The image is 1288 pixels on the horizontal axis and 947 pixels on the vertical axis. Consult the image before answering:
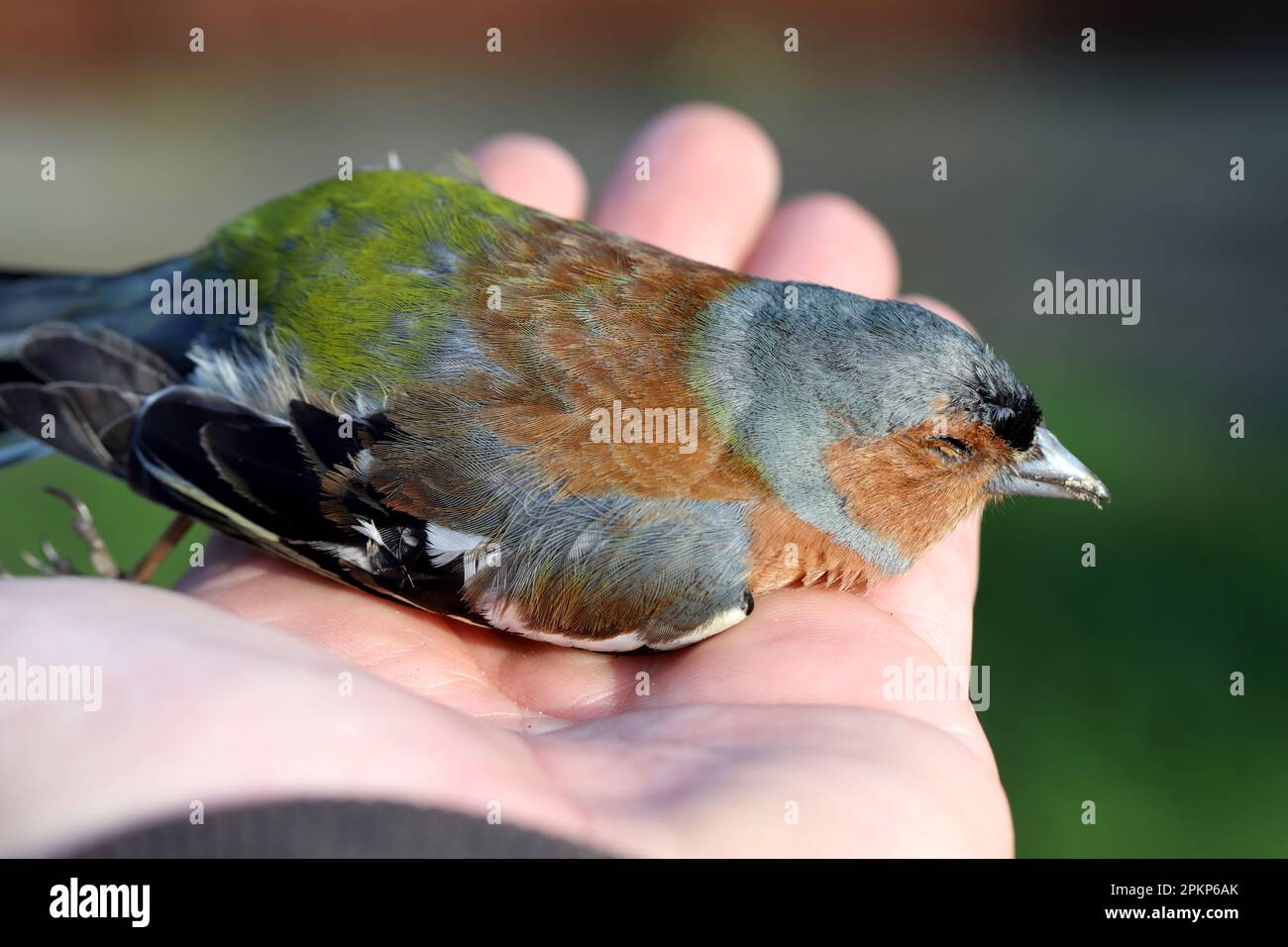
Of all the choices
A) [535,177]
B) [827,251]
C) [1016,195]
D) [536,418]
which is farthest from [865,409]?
[1016,195]

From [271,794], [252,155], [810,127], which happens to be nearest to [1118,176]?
[810,127]

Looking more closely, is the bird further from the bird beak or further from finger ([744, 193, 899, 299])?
finger ([744, 193, 899, 299])
